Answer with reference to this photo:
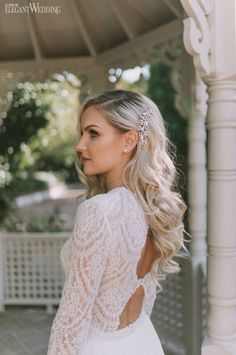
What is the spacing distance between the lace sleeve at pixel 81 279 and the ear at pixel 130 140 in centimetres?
27

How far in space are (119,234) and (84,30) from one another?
3403 millimetres

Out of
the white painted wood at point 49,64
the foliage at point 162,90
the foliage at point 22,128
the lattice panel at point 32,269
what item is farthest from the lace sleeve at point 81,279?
the foliage at point 162,90

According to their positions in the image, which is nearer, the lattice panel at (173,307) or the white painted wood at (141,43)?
the white painted wood at (141,43)

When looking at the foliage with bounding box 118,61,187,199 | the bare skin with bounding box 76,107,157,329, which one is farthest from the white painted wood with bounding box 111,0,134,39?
the foliage with bounding box 118,61,187,199

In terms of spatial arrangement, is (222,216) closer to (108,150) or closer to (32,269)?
(108,150)

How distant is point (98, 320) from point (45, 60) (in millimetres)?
3728

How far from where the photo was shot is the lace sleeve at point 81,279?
122cm

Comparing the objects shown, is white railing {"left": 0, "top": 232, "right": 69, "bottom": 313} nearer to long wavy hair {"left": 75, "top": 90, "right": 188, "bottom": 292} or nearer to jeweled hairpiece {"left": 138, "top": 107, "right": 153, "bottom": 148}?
long wavy hair {"left": 75, "top": 90, "right": 188, "bottom": 292}

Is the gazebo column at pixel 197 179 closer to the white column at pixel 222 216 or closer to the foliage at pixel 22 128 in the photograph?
the white column at pixel 222 216

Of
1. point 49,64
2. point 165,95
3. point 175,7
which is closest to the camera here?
point 175,7

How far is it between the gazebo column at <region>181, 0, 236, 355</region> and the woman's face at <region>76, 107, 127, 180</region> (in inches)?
29.0

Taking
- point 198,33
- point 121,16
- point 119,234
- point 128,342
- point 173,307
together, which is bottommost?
point 173,307

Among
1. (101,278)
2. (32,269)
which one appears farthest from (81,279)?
(32,269)

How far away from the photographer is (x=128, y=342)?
1.41 metres
